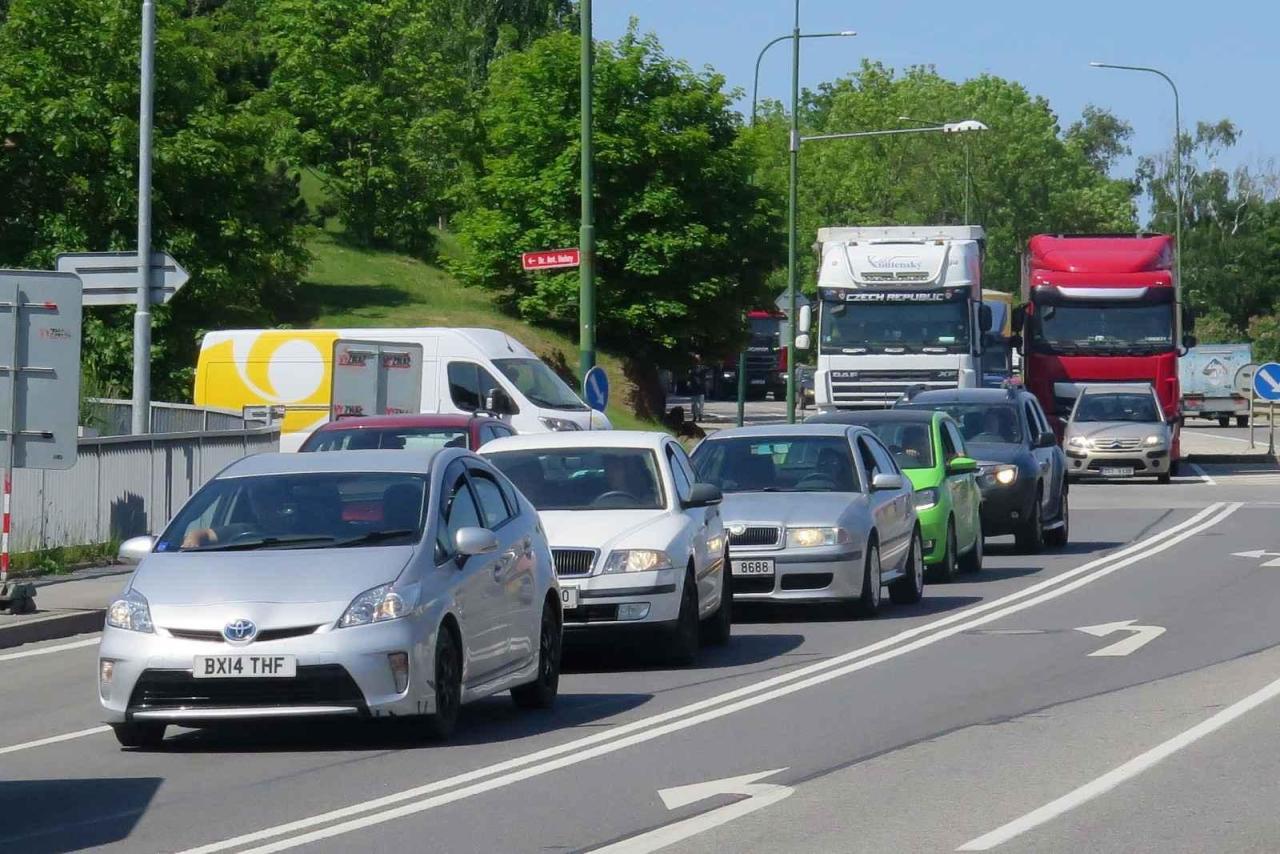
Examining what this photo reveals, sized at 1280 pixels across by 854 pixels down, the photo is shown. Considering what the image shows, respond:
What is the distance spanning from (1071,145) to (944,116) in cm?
827

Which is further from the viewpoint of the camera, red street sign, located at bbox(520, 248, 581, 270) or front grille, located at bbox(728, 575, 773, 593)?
red street sign, located at bbox(520, 248, 581, 270)

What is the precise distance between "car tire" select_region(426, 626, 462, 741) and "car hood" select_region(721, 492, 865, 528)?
258 inches

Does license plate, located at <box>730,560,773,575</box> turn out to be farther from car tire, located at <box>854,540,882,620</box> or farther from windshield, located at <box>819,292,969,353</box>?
windshield, located at <box>819,292,969,353</box>

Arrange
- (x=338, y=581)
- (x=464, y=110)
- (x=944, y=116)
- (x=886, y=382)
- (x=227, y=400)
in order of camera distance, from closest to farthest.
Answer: (x=338, y=581) → (x=227, y=400) → (x=886, y=382) → (x=464, y=110) → (x=944, y=116)

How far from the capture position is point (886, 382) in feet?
127

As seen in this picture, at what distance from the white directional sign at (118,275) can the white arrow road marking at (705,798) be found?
16.7m

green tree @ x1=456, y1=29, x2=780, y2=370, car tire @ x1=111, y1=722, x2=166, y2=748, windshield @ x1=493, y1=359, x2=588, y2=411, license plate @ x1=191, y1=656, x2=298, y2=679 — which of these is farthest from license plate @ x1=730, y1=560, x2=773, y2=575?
green tree @ x1=456, y1=29, x2=780, y2=370

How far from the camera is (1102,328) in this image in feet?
143

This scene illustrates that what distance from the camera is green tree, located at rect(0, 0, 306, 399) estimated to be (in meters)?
47.3

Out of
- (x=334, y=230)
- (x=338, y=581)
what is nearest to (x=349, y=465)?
(x=338, y=581)

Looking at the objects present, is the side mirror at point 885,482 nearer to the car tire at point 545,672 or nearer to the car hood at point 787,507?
the car hood at point 787,507

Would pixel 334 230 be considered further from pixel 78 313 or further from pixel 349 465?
pixel 349 465

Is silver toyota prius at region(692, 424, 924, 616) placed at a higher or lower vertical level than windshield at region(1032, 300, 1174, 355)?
lower

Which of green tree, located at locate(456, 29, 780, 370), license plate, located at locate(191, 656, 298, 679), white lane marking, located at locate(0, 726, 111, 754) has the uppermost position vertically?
green tree, located at locate(456, 29, 780, 370)
